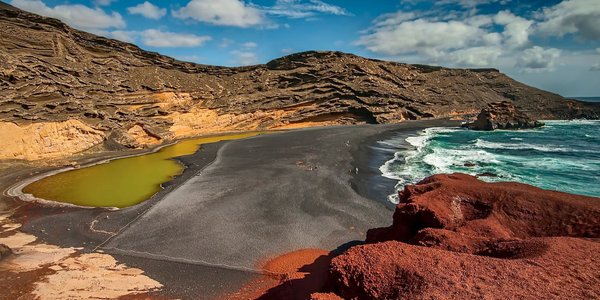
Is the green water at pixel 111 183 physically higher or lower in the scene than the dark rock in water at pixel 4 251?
higher

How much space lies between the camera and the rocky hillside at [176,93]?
3594 centimetres

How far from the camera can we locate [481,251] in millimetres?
7379

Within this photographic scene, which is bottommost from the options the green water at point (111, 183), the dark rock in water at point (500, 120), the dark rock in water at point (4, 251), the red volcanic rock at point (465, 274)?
the dark rock in water at point (4, 251)

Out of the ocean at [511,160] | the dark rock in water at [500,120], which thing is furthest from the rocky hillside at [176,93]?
the ocean at [511,160]

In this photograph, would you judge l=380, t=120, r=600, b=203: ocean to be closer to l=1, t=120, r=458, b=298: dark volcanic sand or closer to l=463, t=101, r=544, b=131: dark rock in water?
l=1, t=120, r=458, b=298: dark volcanic sand

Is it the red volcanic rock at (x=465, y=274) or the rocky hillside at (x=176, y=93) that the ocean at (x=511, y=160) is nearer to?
the red volcanic rock at (x=465, y=274)

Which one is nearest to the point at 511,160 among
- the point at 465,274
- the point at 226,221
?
the point at 226,221

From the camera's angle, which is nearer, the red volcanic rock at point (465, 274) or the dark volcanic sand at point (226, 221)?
the red volcanic rock at point (465, 274)

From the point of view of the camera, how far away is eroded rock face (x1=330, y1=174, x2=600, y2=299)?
5613mm

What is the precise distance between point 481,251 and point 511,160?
3059cm

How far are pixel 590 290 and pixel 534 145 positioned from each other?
1751 inches

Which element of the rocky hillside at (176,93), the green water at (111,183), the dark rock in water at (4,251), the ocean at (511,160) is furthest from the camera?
the rocky hillside at (176,93)

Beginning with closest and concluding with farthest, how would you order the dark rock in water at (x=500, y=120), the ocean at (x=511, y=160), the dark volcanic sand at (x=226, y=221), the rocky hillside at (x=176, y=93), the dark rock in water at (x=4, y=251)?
the dark volcanic sand at (x=226, y=221) < the dark rock in water at (x=4, y=251) < the ocean at (x=511, y=160) < the rocky hillside at (x=176, y=93) < the dark rock in water at (x=500, y=120)

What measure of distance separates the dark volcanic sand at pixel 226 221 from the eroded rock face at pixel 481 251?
6289 millimetres
